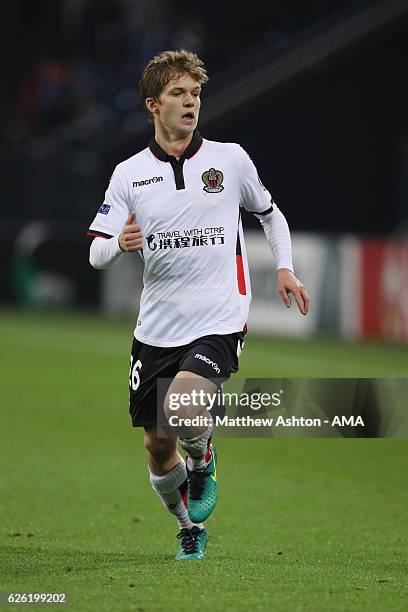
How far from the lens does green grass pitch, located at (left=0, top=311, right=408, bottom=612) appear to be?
559cm

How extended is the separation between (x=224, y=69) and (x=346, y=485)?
17.1 metres

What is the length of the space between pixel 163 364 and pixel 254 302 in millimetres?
14924

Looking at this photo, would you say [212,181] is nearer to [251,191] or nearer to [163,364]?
[251,191]

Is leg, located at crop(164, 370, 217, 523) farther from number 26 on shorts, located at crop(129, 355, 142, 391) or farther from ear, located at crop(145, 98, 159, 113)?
ear, located at crop(145, 98, 159, 113)

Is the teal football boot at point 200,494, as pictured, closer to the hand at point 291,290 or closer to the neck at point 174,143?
the hand at point 291,290

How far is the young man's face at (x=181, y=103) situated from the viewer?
21.0 feet

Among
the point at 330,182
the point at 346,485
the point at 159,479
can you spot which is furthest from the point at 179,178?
the point at 330,182

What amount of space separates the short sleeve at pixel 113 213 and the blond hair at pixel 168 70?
48cm

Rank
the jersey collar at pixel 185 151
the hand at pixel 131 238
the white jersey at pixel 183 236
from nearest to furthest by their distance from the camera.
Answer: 1. the hand at pixel 131 238
2. the white jersey at pixel 183 236
3. the jersey collar at pixel 185 151

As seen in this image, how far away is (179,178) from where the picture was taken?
255 inches

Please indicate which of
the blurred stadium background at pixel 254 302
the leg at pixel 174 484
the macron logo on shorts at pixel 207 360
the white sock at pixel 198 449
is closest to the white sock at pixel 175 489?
the leg at pixel 174 484

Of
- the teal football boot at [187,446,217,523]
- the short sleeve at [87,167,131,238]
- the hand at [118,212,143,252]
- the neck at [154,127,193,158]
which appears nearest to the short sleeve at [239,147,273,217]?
the neck at [154,127,193,158]

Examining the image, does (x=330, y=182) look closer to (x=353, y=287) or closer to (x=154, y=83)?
(x=353, y=287)

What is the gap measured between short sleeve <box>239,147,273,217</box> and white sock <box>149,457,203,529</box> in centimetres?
139
